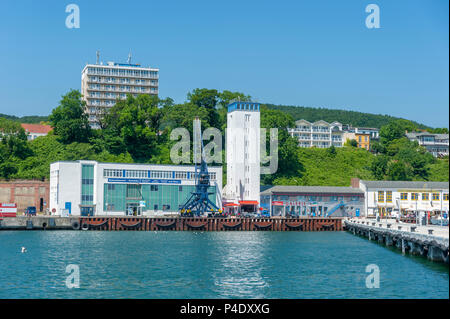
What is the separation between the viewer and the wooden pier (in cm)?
8550

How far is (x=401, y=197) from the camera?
103750 mm

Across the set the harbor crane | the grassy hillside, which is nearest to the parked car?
the harbor crane

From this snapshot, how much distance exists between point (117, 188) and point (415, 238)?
5418cm

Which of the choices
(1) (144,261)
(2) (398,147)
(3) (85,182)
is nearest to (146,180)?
(3) (85,182)

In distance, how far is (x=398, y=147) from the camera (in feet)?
482

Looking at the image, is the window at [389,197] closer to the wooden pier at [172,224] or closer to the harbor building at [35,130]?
the wooden pier at [172,224]

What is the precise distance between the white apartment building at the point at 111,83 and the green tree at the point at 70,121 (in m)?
20.8

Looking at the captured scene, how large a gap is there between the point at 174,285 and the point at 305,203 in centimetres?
6685

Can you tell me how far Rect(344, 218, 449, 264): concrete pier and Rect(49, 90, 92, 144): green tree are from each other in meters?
67.8

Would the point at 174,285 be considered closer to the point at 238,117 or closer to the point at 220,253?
the point at 220,253

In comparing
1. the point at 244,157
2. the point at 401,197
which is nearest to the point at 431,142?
the point at 401,197

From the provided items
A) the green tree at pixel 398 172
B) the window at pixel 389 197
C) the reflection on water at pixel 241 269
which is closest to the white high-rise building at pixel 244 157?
the window at pixel 389 197

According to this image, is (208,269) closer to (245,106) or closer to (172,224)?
(172,224)

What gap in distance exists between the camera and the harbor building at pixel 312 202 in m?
104
